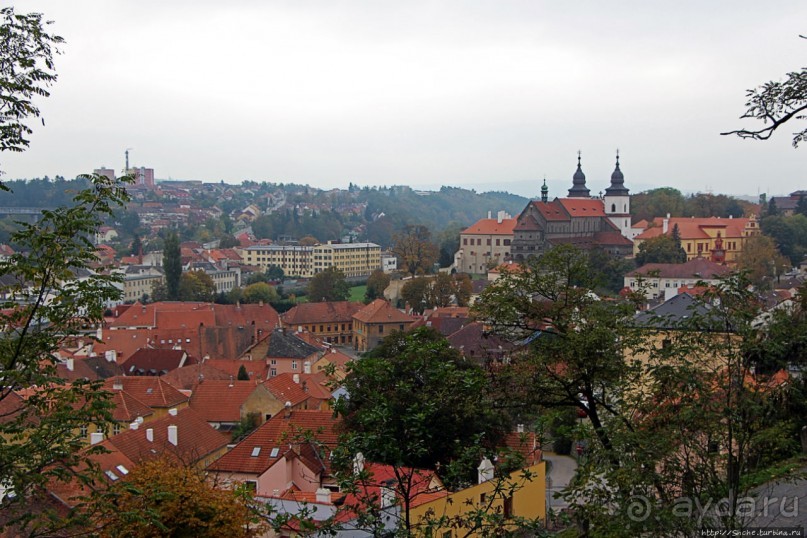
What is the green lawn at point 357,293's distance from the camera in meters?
79.0

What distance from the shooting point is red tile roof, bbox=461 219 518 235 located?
297 feet

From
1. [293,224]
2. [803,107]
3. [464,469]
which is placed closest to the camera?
[803,107]

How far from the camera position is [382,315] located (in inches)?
2157

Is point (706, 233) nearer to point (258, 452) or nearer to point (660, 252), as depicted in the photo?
point (660, 252)

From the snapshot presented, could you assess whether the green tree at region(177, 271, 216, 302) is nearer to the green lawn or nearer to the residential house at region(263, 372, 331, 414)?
the green lawn

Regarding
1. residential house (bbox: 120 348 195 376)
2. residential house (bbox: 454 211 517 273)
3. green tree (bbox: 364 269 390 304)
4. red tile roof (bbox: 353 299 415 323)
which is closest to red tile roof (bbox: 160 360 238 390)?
residential house (bbox: 120 348 195 376)

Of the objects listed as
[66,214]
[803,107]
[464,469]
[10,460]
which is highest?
[803,107]

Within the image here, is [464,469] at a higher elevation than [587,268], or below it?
below

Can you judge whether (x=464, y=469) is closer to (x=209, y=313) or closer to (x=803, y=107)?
(x=803, y=107)

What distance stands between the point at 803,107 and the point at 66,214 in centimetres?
560

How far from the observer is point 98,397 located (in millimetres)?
7352

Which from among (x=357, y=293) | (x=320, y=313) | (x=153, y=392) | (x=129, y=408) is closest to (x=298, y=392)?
(x=153, y=392)

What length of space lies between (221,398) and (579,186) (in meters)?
71.2

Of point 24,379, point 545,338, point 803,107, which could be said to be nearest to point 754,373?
point 803,107
